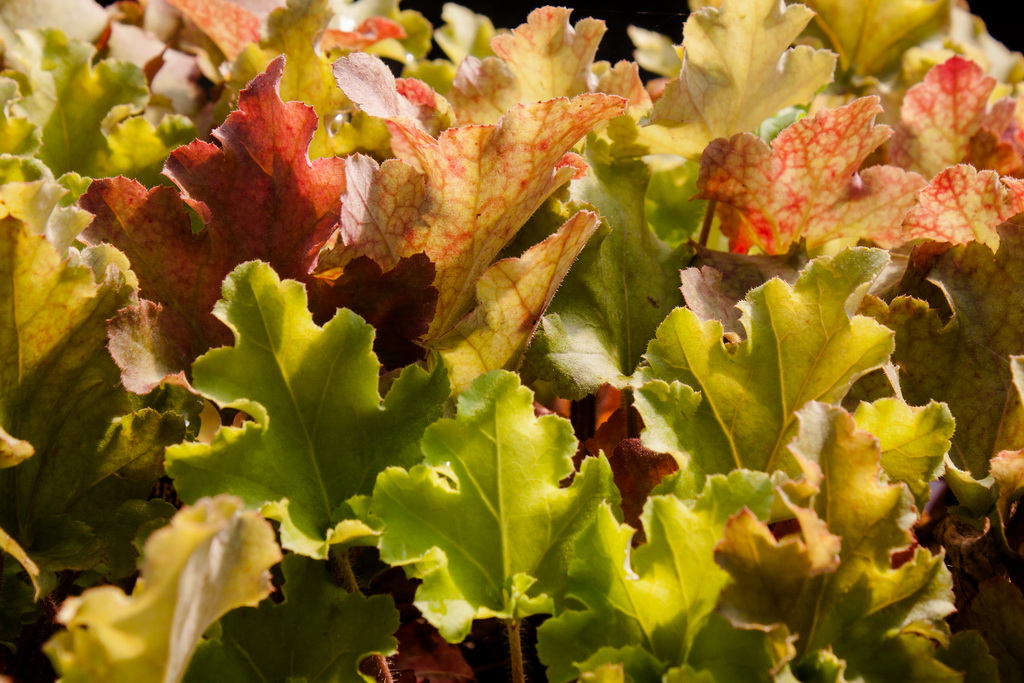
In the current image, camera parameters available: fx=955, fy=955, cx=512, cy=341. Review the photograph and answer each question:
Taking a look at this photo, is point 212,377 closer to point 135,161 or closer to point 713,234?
point 135,161

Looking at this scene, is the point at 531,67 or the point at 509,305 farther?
the point at 531,67

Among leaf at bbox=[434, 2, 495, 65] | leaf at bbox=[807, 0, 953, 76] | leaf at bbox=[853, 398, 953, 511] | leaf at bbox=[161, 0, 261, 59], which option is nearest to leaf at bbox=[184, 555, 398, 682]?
leaf at bbox=[853, 398, 953, 511]

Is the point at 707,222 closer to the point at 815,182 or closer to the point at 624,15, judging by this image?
the point at 815,182

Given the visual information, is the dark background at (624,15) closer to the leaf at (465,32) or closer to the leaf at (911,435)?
the leaf at (465,32)

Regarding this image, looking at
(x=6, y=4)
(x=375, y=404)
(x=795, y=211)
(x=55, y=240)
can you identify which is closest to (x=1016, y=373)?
(x=795, y=211)

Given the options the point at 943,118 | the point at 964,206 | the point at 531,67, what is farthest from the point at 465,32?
the point at 964,206

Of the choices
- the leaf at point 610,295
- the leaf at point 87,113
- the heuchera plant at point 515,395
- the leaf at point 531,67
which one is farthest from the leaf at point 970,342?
the leaf at point 87,113
